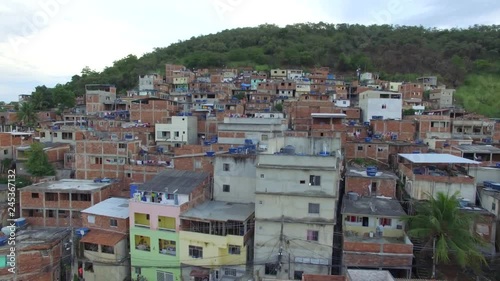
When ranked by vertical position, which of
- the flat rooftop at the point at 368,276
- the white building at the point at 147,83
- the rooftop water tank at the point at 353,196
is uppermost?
the white building at the point at 147,83

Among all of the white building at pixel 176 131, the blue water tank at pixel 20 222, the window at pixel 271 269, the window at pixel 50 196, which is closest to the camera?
the window at pixel 271 269

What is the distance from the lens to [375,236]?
59.9ft

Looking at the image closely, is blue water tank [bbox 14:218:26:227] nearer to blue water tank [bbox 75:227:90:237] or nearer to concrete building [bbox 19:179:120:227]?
concrete building [bbox 19:179:120:227]

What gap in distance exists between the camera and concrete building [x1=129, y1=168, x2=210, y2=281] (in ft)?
64.0

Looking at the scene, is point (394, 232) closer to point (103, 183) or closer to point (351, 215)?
point (351, 215)

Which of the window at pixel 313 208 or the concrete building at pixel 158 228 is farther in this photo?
the concrete building at pixel 158 228

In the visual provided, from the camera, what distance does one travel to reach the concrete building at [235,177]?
21.5 m

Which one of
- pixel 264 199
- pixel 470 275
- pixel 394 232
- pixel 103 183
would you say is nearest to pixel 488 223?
pixel 470 275

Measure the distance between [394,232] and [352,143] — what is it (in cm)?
1204

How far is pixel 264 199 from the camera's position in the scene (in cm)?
1823

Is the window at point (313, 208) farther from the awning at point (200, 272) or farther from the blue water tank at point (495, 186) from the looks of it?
Answer: the blue water tank at point (495, 186)

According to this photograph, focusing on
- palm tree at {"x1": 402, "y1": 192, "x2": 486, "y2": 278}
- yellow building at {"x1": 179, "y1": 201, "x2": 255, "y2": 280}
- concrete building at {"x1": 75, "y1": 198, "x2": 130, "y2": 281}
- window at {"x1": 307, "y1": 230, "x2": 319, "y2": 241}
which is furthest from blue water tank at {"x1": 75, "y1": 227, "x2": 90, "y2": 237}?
palm tree at {"x1": 402, "y1": 192, "x2": 486, "y2": 278}

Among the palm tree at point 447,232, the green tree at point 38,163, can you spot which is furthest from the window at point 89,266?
the palm tree at point 447,232

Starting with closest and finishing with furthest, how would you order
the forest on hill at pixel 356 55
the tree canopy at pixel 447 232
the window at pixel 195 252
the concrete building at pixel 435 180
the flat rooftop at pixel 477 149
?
the tree canopy at pixel 447 232, the window at pixel 195 252, the concrete building at pixel 435 180, the flat rooftop at pixel 477 149, the forest on hill at pixel 356 55
